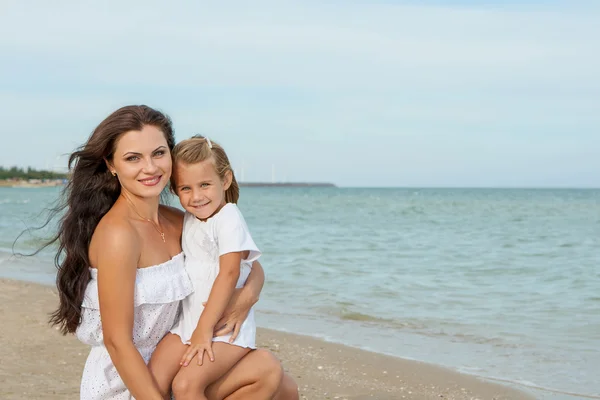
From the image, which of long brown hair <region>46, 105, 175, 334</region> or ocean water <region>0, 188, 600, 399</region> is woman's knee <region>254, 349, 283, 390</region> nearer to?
long brown hair <region>46, 105, 175, 334</region>

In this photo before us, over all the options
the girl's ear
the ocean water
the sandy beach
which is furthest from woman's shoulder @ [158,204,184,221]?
the sandy beach

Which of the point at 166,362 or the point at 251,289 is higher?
the point at 251,289

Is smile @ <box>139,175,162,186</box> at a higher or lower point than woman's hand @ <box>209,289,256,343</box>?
higher

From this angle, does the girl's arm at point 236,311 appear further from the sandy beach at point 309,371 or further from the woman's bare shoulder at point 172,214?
the sandy beach at point 309,371

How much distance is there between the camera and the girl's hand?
3.05 meters

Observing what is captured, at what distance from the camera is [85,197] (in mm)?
3162

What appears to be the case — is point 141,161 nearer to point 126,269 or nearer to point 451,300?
point 126,269

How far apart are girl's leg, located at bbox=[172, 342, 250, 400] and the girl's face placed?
23.9 inches

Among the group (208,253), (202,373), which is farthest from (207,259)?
(202,373)

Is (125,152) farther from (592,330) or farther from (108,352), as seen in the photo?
(592,330)

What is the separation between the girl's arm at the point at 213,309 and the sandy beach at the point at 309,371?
92.1 inches

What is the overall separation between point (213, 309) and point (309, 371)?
3.09 metres

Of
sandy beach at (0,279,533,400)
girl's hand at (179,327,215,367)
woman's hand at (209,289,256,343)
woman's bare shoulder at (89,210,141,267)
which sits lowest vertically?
sandy beach at (0,279,533,400)

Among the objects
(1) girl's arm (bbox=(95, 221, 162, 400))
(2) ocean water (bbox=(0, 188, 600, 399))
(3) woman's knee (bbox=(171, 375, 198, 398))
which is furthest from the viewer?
(2) ocean water (bbox=(0, 188, 600, 399))
